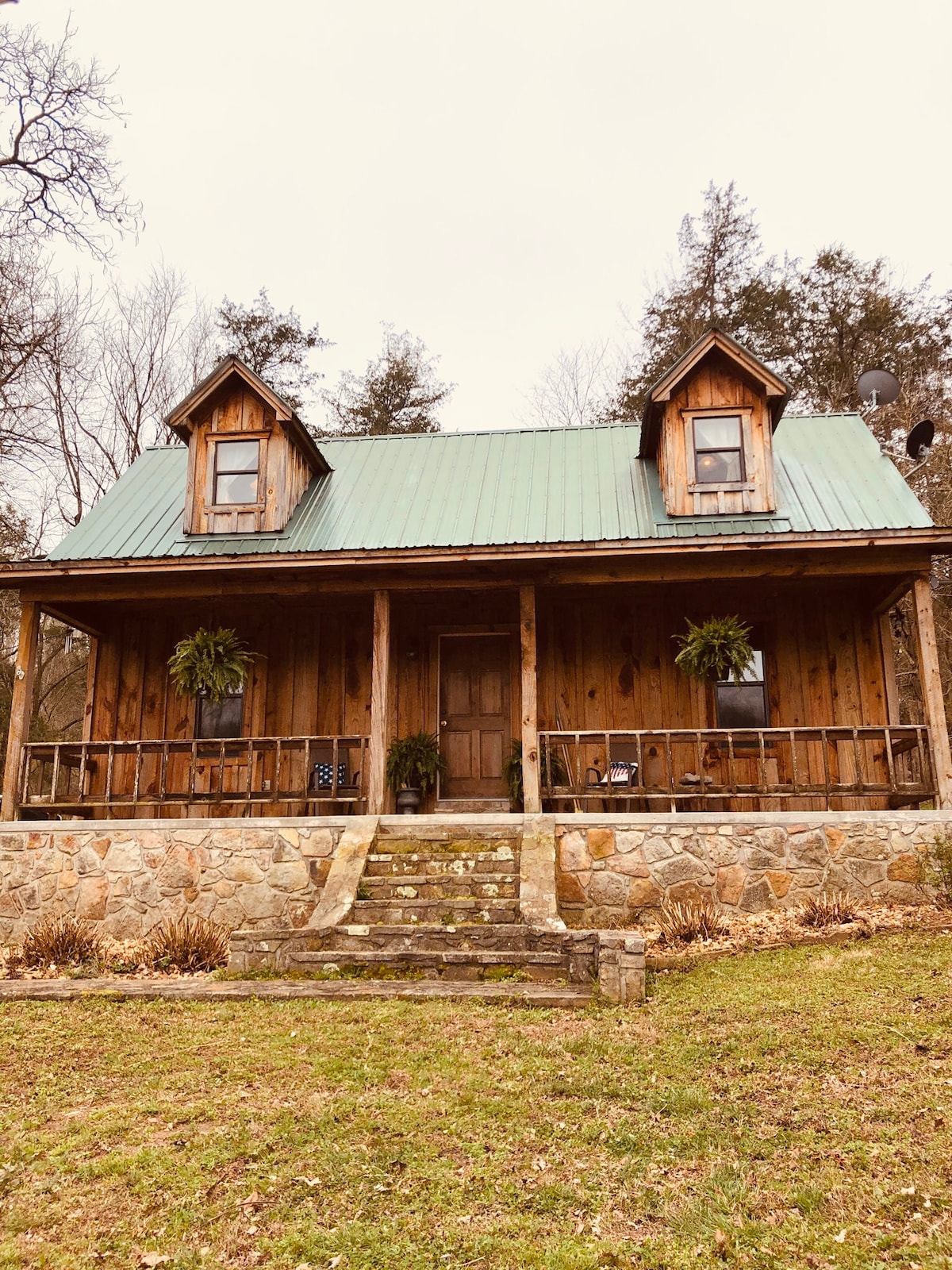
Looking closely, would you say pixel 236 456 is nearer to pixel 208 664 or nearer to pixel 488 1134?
pixel 208 664

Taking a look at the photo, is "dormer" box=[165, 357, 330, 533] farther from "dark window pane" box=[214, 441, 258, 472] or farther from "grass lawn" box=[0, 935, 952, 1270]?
"grass lawn" box=[0, 935, 952, 1270]

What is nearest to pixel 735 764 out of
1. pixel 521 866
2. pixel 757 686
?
pixel 757 686

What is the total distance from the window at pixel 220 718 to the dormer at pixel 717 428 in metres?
6.21

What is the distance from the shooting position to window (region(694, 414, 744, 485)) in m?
12.1

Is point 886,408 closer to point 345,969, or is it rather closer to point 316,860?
point 316,860

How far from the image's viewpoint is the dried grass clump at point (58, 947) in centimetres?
843

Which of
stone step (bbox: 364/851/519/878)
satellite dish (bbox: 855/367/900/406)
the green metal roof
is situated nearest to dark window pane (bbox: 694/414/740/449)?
the green metal roof

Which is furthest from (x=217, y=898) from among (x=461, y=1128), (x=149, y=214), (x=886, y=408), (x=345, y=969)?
(x=886, y=408)

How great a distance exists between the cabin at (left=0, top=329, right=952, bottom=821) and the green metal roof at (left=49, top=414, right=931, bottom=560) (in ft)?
0.17

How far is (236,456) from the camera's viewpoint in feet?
42.0

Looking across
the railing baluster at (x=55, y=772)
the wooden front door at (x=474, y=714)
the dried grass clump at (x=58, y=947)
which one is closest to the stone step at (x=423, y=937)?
the dried grass clump at (x=58, y=947)

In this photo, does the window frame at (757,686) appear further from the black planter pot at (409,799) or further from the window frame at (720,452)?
the black planter pot at (409,799)

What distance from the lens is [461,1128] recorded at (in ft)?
14.5

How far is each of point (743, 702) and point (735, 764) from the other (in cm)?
90
